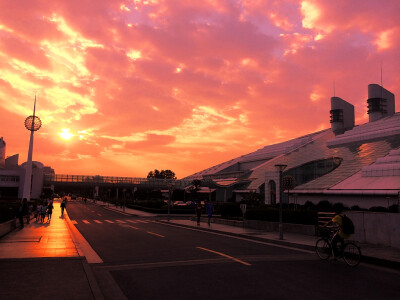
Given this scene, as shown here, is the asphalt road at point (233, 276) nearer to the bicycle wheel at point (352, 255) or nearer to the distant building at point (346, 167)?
the bicycle wheel at point (352, 255)

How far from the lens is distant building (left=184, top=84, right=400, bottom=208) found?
37656 mm

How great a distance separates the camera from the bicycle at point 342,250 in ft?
37.0

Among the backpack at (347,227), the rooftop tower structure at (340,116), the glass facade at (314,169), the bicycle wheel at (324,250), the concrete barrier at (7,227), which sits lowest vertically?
the concrete barrier at (7,227)

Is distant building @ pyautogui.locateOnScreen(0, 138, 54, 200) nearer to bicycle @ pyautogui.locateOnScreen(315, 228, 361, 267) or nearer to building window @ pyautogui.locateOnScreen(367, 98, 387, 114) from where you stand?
building window @ pyautogui.locateOnScreen(367, 98, 387, 114)

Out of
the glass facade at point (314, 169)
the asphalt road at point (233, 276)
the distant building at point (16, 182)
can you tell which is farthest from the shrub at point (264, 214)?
→ the distant building at point (16, 182)

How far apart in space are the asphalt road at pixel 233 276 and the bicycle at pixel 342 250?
0.29m

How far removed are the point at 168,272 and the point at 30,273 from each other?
381 centimetres

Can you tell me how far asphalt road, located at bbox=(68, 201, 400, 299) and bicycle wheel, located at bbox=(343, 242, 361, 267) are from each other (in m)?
0.23

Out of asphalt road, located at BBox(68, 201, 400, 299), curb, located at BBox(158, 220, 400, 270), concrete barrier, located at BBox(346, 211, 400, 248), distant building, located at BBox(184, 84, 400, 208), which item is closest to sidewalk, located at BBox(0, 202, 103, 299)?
asphalt road, located at BBox(68, 201, 400, 299)

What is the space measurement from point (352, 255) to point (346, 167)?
39151mm

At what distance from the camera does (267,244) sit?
656 inches

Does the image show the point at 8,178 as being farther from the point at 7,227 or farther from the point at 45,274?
the point at 45,274

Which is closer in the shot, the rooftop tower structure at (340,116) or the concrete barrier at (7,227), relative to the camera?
the concrete barrier at (7,227)

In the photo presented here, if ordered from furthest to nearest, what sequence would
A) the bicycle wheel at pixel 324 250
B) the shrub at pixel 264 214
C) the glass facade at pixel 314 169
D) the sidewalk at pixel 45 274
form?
the glass facade at pixel 314 169 → the shrub at pixel 264 214 → the bicycle wheel at pixel 324 250 → the sidewalk at pixel 45 274
